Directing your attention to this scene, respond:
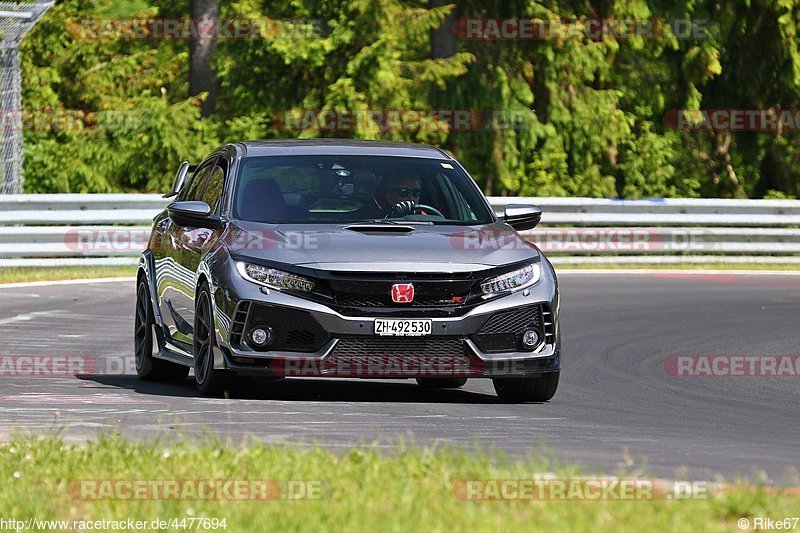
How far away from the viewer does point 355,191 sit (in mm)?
11344

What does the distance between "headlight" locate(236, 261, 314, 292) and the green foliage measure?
794 inches

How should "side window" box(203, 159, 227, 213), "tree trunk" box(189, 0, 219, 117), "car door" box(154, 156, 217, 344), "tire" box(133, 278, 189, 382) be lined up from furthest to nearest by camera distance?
1. "tree trunk" box(189, 0, 219, 117)
2. "tire" box(133, 278, 189, 382)
3. "side window" box(203, 159, 227, 213)
4. "car door" box(154, 156, 217, 344)

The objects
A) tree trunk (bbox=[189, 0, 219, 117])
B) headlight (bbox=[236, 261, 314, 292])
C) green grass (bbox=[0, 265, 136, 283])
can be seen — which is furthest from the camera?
tree trunk (bbox=[189, 0, 219, 117])

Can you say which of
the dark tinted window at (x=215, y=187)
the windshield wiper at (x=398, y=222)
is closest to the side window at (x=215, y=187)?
the dark tinted window at (x=215, y=187)

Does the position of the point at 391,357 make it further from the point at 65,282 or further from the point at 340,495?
the point at 65,282

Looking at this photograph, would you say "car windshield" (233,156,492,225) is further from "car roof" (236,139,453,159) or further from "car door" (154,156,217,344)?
"car door" (154,156,217,344)

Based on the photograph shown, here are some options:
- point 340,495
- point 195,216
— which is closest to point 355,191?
point 195,216

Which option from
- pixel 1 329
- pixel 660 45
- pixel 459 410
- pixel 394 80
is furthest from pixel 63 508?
pixel 660 45

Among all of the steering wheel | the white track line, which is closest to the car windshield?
the steering wheel

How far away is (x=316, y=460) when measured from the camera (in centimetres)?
735

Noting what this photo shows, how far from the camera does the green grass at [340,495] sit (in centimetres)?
582

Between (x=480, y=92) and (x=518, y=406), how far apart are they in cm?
2136

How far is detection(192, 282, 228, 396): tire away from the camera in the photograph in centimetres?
1048

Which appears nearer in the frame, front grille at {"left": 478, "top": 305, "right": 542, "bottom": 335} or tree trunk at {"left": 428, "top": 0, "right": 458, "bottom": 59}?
front grille at {"left": 478, "top": 305, "right": 542, "bottom": 335}
